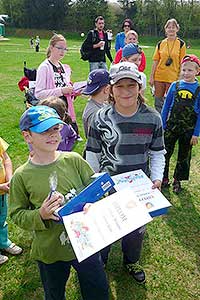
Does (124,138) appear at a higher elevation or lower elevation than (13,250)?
higher

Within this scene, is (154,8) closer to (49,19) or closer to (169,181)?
(49,19)

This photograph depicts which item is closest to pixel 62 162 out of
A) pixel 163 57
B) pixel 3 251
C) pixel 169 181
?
pixel 3 251

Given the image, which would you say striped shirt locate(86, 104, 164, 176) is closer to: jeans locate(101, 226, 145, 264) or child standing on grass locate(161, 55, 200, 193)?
jeans locate(101, 226, 145, 264)

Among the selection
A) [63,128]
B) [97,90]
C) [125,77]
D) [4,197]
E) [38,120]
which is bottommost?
[4,197]

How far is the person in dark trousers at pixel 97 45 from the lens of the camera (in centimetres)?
785

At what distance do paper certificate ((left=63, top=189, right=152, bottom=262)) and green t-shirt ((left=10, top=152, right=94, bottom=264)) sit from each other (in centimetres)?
26

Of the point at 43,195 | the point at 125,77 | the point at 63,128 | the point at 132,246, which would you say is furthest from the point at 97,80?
the point at 132,246

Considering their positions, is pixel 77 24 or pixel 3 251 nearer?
pixel 3 251

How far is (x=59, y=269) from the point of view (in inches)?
85.7

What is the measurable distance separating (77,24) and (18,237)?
55240 millimetres

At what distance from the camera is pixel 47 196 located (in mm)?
1970

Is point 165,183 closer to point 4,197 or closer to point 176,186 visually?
point 176,186

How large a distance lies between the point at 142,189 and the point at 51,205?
2.44 feet

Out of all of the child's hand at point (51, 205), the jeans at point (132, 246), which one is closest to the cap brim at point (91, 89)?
the jeans at point (132, 246)
